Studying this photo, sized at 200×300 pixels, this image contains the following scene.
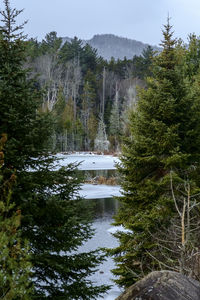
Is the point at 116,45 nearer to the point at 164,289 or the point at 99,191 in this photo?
the point at 99,191

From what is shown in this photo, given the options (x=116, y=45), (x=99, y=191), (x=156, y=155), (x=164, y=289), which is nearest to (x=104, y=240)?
(x=156, y=155)

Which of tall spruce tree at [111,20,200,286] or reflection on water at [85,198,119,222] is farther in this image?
reflection on water at [85,198,119,222]

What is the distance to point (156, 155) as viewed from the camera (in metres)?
8.86

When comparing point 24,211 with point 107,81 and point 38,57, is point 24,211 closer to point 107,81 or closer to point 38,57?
point 38,57

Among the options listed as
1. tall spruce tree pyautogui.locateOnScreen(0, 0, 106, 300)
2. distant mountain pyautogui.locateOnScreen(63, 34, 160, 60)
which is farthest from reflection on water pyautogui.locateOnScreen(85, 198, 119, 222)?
distant mountain pyautogui.locateOnScreen(63, 34, 160, 60)

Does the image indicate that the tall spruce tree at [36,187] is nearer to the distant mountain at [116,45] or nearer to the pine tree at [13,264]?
the pine tree at [13,264]

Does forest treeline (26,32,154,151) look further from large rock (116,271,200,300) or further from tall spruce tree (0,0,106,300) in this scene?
large rock (116,271,200,300)

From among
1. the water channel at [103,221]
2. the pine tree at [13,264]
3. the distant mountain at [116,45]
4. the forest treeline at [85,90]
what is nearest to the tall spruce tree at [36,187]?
the water channel at [103,221]

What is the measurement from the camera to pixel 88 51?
70125mm

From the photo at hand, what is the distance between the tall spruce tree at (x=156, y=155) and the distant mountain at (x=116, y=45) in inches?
6394

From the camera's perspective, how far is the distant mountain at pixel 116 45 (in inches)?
6673

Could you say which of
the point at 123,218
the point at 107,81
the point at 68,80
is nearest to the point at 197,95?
the point at 123,218

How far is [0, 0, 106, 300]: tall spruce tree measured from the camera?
587 cm

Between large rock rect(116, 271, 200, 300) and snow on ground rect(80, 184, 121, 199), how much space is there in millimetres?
17251
